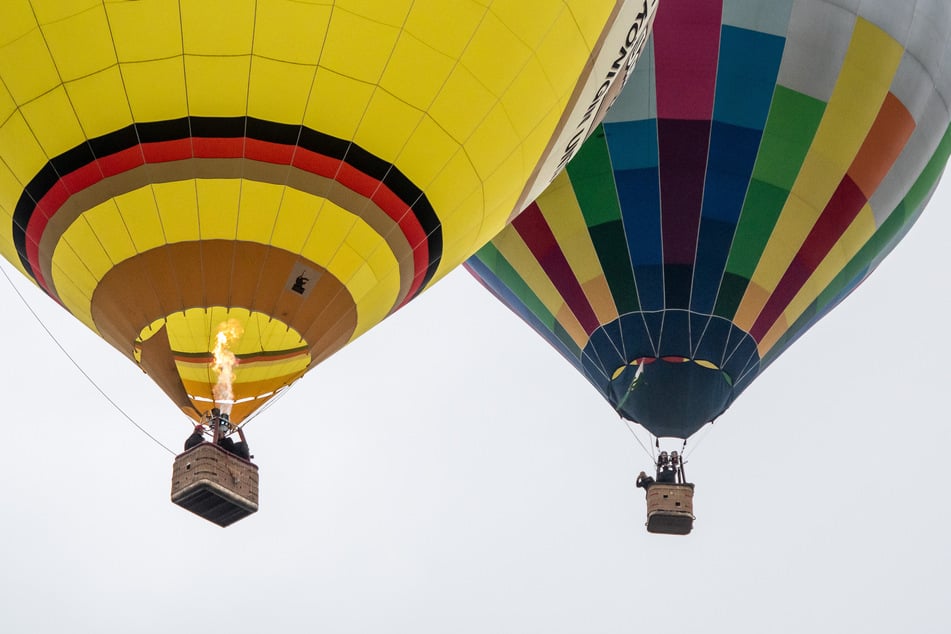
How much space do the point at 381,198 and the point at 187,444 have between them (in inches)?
71.4

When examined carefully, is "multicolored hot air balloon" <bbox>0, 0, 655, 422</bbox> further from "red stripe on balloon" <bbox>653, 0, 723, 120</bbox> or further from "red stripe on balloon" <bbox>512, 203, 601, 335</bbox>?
"red stripe on balloon" <bbox>512, 203, 601, 335</bbox>

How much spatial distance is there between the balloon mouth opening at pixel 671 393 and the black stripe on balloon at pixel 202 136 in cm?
518

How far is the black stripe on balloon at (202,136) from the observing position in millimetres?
10547

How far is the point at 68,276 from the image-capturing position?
36.6 ft

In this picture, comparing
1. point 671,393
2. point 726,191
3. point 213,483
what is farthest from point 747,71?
point 213,483

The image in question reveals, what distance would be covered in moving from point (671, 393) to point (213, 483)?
228 inches

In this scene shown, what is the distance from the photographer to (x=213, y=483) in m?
11.1

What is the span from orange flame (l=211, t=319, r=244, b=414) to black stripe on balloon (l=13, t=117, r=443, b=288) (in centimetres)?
108

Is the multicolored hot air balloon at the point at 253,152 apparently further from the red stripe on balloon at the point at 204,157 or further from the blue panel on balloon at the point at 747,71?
the blue panel on balloon at the point at 747,71

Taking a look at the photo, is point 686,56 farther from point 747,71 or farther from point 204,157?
point 204,157

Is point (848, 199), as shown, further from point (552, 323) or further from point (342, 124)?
point (342, 124)

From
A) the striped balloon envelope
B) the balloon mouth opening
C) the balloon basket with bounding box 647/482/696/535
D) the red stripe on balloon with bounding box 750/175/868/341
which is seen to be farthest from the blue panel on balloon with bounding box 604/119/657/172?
the balloon basket with bounding box 647/482/696/535

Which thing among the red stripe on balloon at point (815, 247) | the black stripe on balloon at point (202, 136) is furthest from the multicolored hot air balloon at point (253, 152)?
the red stripe on balloon at point (815, 247)

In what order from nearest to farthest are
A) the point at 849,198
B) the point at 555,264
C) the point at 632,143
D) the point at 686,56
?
1. the point at 686,56
2. the point at 632,143
3. the point at 849,198
4. the point at 555,264
